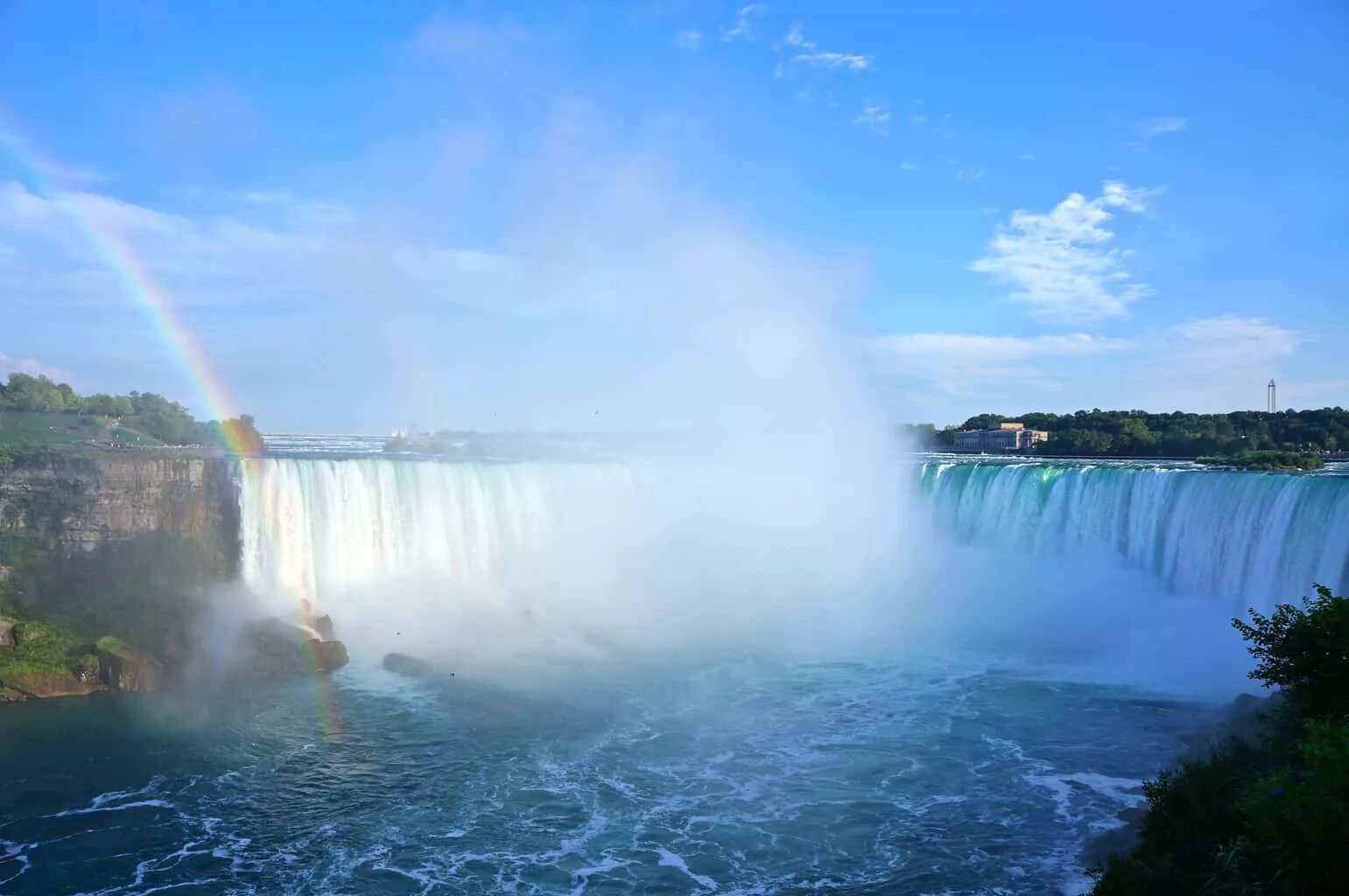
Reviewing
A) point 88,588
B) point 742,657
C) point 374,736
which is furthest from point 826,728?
point 88,588

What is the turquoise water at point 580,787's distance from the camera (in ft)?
30.6

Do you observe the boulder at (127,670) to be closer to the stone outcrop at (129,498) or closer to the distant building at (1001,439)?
→ the stone outcrop at (129,498)

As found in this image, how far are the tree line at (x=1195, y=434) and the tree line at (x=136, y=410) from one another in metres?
26.9

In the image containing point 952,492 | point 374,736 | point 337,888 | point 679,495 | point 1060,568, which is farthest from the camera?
point 679,495

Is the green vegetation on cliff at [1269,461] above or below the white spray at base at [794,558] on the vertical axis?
above

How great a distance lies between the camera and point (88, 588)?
18562mm

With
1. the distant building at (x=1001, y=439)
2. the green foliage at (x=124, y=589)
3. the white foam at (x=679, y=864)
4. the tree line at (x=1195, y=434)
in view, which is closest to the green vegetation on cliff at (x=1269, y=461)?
Answer: the tree line at (x=1195, y=434)

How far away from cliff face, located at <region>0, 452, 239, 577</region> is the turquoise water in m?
4.84

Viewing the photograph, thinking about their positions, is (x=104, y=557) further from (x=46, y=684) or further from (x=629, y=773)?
(x=629, y=773)

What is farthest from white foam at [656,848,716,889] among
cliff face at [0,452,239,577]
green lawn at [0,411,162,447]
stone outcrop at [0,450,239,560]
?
green lawn at [0,411,162,447]

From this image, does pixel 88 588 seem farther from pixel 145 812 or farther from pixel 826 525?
pixel 826 525

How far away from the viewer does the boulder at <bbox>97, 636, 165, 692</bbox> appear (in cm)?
1642

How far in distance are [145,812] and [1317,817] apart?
12.1 m

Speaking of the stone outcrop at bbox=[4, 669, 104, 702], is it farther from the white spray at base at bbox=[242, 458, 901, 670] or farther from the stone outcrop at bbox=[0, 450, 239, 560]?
the white spray at base at bbox=[242, 458, 901, 670]
